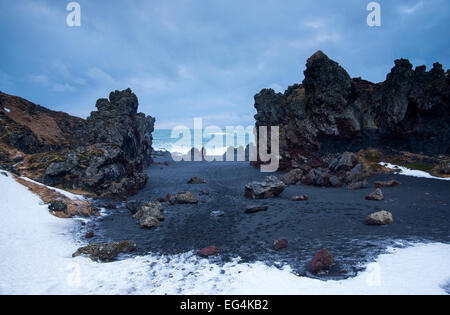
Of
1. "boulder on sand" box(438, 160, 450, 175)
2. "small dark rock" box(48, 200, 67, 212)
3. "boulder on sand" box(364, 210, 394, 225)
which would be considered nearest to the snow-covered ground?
"boulder on sand" box(364, 210, 394, 225)

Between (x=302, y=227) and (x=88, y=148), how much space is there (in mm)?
18069

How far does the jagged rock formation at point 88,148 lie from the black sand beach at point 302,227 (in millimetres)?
4126

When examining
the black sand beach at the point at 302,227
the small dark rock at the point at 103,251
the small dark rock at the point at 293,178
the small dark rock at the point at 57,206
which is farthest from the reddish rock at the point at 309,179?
the small dark rock at the point at 57,206

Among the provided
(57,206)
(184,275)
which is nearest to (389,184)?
(184,275)

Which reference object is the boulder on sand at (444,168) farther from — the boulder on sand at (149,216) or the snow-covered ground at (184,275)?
the boulder on sand at (149,216)

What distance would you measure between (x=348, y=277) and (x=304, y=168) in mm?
22090

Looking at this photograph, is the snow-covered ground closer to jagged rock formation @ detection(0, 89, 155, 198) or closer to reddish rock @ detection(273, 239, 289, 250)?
reddish rock @ detection(273, 239, 289, 250)

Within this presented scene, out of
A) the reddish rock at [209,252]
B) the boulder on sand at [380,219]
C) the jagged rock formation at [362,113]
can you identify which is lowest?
the reddish rock at [209,252]

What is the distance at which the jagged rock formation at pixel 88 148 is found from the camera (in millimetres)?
17250

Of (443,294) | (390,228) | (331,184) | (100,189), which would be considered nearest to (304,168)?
(331,184)

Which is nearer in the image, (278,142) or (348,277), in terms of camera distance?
(348,277)

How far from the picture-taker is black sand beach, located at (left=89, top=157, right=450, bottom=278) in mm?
7277
